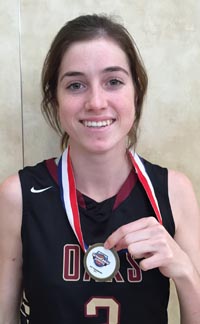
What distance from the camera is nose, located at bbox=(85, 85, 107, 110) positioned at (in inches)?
33.7

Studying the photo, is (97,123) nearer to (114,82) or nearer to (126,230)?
(114,82)

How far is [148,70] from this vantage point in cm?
110

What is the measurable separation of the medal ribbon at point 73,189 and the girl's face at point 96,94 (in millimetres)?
88

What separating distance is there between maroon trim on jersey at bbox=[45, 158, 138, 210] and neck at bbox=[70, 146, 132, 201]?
1 centimetres

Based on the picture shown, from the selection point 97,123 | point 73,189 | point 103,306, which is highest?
point 97,123

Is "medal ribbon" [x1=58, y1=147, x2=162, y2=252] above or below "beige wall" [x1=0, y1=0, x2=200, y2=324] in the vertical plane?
below

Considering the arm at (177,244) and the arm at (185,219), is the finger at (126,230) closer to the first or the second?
the arm at (177,244)

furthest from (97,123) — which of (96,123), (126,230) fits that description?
(126,230)

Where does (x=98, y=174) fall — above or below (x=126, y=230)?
above

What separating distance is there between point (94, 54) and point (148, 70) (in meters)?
0.27

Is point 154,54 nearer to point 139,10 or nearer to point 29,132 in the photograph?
point 139,10

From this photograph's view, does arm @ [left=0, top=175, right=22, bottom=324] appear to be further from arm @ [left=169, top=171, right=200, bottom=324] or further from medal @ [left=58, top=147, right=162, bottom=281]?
arm @ [left=169, top=171, right=200, bottom=324]

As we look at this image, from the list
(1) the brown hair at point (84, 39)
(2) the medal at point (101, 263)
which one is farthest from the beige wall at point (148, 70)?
(2) the medal at point (101, 263)

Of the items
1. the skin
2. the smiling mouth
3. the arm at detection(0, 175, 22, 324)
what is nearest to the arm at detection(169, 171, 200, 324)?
the skin
